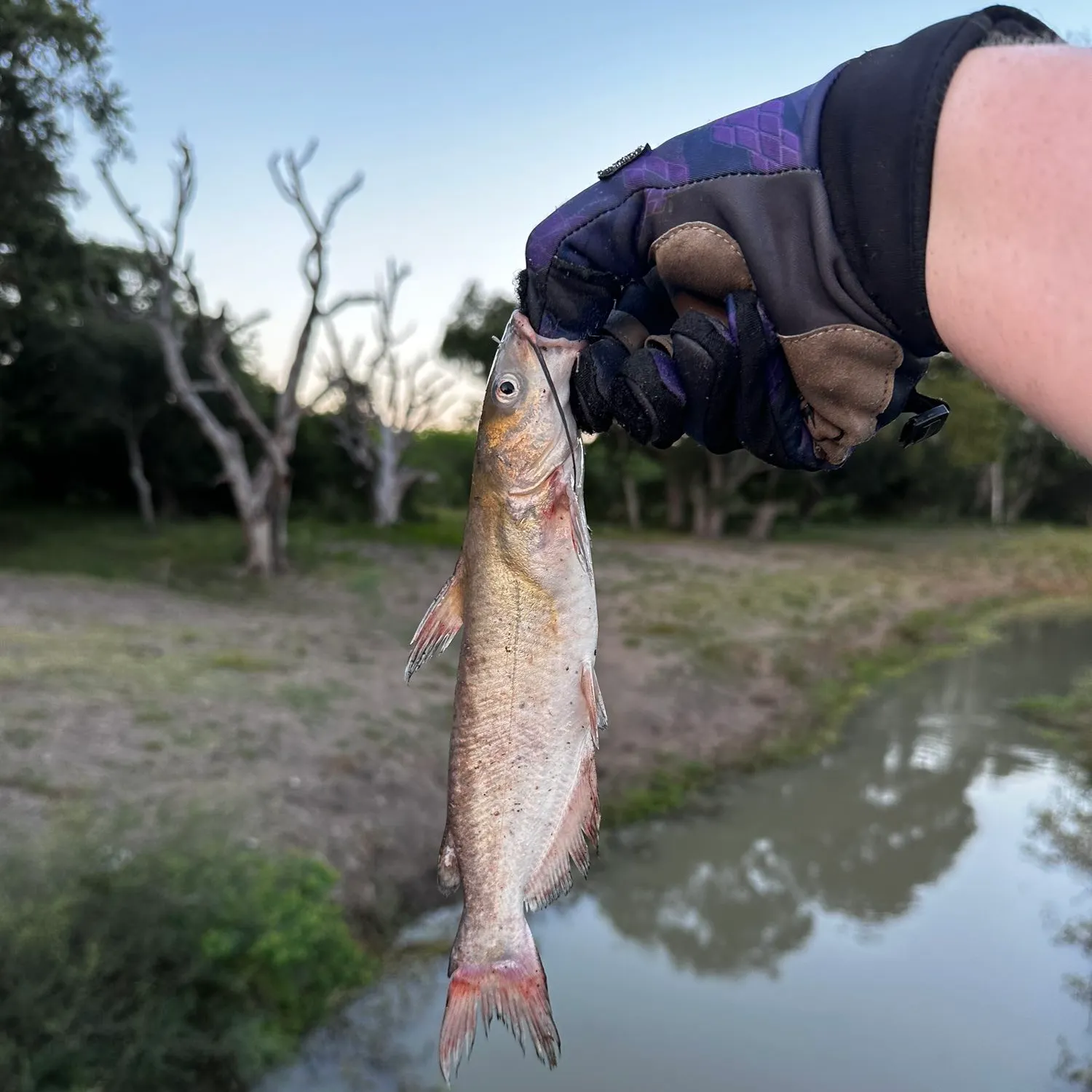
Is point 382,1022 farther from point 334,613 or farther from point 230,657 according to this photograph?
point 334,613

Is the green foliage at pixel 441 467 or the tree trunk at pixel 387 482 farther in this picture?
the green foliage at pixel 441 467

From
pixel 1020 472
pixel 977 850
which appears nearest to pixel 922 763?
pixel 977 850

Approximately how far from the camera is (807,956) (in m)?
7.04

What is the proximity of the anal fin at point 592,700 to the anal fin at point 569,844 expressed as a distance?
74mm

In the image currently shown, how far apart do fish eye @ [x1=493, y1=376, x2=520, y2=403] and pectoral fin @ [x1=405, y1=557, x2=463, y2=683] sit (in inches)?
18.3

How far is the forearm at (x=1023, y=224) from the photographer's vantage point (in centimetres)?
107

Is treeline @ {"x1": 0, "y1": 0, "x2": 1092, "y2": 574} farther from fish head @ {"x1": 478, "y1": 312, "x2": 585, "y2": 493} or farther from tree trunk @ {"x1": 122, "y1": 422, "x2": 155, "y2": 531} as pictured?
fish head @ {"x1": 478, "y1": 312, "x2": 585, "y2": 493}

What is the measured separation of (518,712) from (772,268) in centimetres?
128

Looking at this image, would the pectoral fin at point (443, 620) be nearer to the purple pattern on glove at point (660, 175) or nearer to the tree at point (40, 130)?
the purple pattern on glove at point (660, 175)

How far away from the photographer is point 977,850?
344 inches

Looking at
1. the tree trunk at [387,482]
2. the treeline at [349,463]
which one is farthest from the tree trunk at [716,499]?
the tree trunk at [387,482]

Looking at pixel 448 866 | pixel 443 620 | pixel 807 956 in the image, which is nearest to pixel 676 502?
pixel 807 956

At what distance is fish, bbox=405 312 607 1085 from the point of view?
2297 mm

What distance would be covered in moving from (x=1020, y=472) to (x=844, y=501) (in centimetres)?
1112
